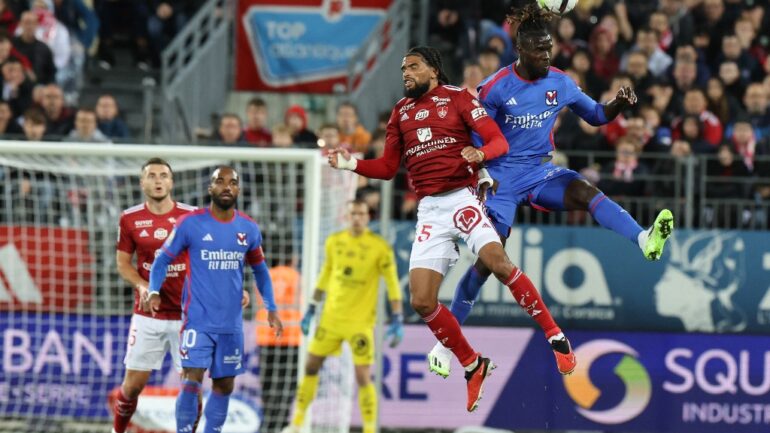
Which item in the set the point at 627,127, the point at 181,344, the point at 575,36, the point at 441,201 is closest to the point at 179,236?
the point at 181,344

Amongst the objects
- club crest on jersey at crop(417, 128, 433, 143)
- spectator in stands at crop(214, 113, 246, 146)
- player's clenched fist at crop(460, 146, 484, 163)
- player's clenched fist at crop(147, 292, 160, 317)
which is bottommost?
player's clenched fist at crop(147, 292, 160, 317)

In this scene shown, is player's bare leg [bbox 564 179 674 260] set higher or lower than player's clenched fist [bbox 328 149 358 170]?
lower

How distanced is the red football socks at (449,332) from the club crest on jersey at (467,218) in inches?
23.9

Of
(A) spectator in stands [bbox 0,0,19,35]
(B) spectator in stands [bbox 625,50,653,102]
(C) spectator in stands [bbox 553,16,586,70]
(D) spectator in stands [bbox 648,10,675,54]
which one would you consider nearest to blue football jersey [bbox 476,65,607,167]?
(B) spectator in stands [bbox 625,50,653,102]

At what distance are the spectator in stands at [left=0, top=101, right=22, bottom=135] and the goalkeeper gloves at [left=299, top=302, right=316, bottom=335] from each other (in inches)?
160

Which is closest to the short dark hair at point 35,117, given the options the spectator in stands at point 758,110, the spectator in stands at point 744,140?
the spectator in stands at point 744,140

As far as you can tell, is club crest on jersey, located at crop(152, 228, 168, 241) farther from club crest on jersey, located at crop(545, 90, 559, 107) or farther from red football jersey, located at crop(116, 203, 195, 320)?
club crest on jersey, located at crop(545, 90, 559, 107)

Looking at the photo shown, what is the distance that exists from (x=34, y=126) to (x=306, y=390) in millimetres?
3992

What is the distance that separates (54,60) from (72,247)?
3615 millimetres

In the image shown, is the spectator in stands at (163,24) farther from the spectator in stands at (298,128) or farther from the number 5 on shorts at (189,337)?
the number 5 on shorts at (189,337)

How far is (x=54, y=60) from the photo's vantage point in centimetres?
1800

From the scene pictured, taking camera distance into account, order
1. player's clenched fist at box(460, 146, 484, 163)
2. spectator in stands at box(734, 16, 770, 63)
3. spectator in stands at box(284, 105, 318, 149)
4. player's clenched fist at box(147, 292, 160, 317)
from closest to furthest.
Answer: player's clenched fist at box(460, 146, 484, 163)
player's clenched fist at box(147, 292, 160, 317)
spectator in stands at box(284, 105, 318, 149)
spectator in stands at box(734, 16, 770, 63)

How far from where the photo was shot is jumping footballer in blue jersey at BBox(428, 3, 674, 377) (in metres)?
10.6

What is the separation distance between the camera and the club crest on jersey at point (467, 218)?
413 inches
